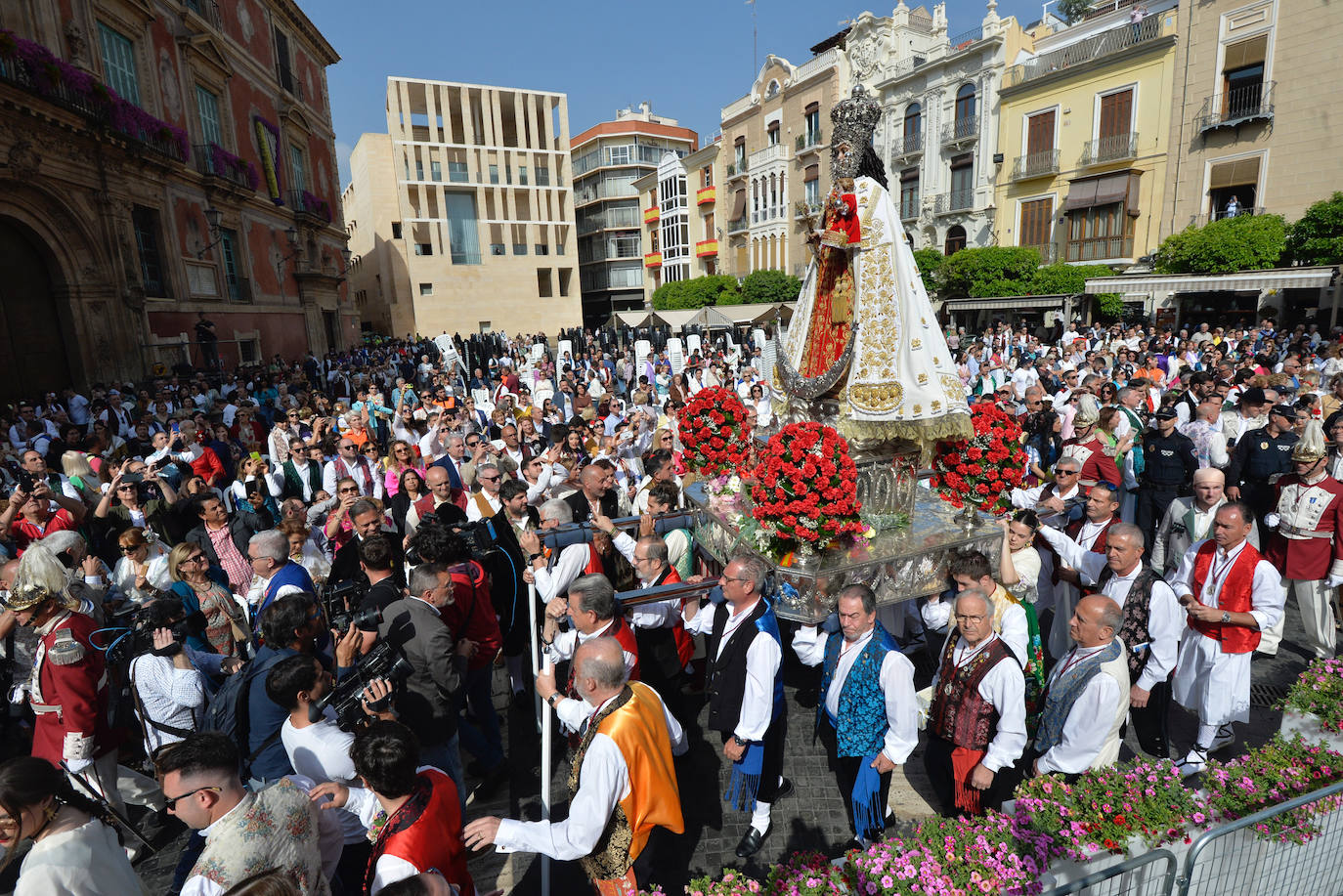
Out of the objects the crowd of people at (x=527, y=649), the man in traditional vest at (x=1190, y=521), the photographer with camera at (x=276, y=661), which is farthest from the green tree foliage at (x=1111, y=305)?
the photographer with camera at (x=276, y=661)

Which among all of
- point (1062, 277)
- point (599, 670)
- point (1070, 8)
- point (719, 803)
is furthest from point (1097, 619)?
point (1070, 8)

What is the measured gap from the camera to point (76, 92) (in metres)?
14.9

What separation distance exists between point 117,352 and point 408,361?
9.67 metres

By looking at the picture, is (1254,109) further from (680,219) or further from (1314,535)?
(680,219)

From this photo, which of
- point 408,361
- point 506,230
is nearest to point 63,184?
point 408,361

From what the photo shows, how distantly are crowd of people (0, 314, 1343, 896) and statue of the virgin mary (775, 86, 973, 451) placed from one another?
1.09 metres

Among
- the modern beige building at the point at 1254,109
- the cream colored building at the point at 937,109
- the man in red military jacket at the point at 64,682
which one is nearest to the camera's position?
the man in red military jacket at the point at 64,682

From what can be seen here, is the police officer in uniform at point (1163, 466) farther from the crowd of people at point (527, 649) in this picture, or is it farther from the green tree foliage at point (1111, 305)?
the green tree foliage at point (1111, 305)

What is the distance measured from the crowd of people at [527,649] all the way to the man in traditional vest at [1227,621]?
2 centimetres

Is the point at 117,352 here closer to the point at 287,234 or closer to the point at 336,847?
the point at 287,234

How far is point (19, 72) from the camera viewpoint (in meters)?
13.4

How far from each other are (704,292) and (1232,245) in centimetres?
2666

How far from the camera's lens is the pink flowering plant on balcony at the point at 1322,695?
3.13 metres

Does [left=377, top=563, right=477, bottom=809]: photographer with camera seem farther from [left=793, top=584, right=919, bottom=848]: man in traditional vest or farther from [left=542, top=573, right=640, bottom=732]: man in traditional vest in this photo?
[left=793, top=584, right=919, bottom=848]: man in traditional vest
